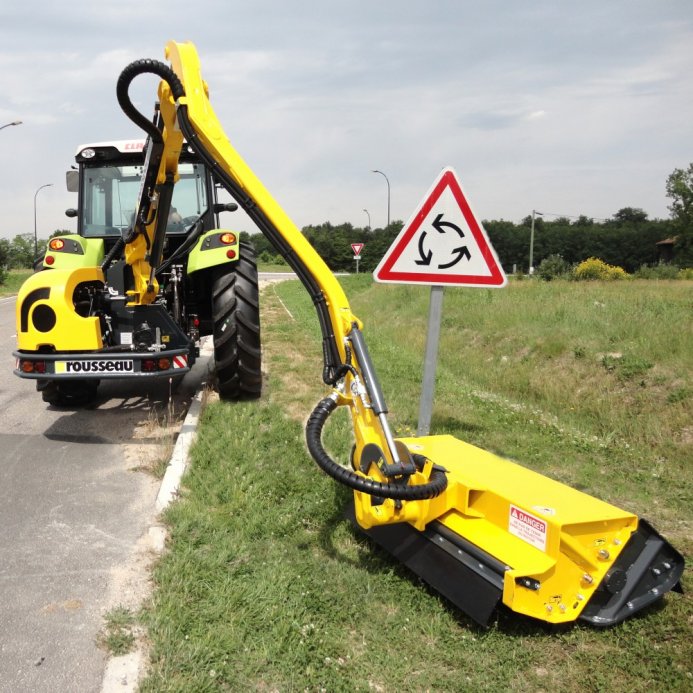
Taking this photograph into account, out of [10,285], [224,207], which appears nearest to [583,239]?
[10,285]

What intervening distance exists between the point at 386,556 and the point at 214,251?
3.85 metres

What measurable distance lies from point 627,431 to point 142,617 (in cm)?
433

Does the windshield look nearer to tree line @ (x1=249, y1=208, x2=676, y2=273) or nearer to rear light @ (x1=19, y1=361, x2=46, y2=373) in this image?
rear light @ (x1=19, y1=361, x2=46, y2=373)

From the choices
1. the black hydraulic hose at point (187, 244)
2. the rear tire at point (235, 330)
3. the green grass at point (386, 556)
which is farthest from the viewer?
the black hydraulic hose at point (187, 244)

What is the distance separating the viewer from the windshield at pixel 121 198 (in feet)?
22.9

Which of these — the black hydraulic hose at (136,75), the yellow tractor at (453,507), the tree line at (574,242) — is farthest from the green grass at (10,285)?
the tree line at (574,242)

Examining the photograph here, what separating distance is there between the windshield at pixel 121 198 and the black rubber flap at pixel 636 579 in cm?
578

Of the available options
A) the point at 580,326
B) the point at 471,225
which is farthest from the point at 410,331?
the point at 471,225

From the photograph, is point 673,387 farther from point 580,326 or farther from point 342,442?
point 342,442

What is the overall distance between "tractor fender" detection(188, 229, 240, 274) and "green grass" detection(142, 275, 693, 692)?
1421 mm

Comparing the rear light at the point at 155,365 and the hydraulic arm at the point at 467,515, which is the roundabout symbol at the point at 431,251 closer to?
the hydraulic arm at the point at 467,515

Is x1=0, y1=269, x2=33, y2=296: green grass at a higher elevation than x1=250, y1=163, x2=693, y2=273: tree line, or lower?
lower

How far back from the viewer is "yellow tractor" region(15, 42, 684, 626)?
258 cm

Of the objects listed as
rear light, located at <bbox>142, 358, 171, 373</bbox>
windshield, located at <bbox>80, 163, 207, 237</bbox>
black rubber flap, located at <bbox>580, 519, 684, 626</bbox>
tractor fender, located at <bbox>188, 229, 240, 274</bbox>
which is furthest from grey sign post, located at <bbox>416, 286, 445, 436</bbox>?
windshield, located at <bbox>80, 163, 207, 237</bbox>
